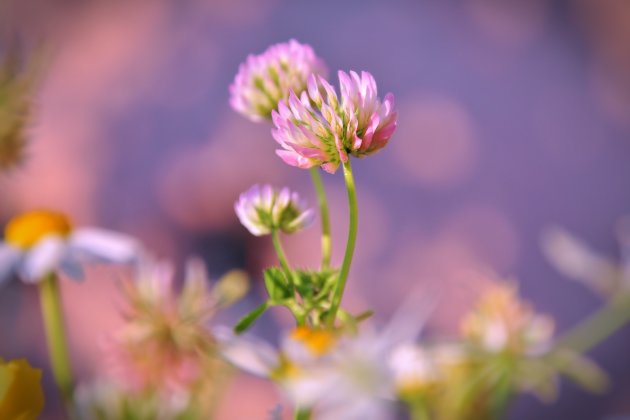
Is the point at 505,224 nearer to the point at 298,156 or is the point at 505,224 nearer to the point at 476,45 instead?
the point at 476,45

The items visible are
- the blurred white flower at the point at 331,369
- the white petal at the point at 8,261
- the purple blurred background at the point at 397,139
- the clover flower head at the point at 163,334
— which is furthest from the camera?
the purple blurred background at the point at 397,139

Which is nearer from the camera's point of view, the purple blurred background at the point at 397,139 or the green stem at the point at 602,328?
the green stem at the point at 602,328

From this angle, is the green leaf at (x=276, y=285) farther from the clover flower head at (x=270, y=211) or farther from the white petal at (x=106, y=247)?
the white petal at (x=106, y=247)

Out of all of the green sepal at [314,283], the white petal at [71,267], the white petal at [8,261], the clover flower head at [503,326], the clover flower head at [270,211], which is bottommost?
the white petal at [8,261]

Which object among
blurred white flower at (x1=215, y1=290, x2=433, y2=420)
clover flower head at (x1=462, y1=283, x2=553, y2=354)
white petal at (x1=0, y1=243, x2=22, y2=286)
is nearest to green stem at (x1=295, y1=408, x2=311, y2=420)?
blurred white flower at (x1=215, y1=290, x2=433, y2=420)

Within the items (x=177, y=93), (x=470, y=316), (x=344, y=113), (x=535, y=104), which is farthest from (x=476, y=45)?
(x=344, y=113)

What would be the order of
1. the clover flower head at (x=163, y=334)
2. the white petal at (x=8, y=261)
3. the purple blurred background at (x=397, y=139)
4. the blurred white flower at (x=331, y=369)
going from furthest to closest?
the purple blurred background at (x=397, y=139) < the white petal at (x=8, y=261) < the clover flower head at (x=163, y=334) < the blurred white flower at (x=331, y=369)

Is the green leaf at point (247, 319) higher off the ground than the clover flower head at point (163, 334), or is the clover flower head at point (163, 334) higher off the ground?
the green leaf at point (247, 319)

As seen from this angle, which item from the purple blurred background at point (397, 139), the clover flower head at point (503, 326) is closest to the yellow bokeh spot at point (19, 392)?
the clover flower head at point (503, 326)

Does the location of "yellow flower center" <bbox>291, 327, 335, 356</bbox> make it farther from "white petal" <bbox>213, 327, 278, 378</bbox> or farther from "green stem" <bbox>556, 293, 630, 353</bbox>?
"green stem" <bbox>556, 293, 630, 353</bbox>
